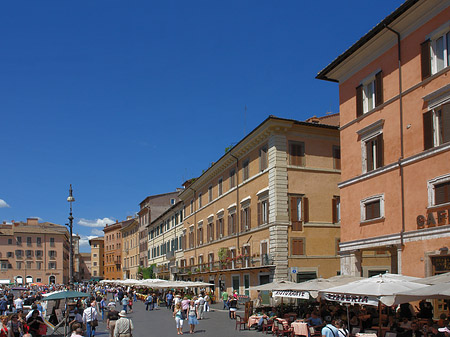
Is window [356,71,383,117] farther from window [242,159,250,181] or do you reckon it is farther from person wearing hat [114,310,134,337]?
person wearing hat [114,310,134,337]

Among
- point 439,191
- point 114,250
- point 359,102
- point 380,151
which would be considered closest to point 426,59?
point 380,151

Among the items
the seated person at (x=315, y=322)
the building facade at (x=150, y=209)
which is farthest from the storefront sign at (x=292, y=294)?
the building facade at (x=150, y=209)

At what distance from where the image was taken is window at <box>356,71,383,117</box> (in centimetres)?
2273

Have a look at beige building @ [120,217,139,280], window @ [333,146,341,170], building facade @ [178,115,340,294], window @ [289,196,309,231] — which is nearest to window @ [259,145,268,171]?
building facade @ [178,115,340,294]

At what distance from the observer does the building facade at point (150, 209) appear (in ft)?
273

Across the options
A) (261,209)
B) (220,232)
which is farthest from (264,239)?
(220,232)

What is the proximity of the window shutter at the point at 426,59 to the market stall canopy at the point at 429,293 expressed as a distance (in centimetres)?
912

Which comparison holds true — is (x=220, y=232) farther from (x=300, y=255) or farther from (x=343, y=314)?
(x=343, y=314)

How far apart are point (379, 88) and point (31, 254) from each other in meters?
97.9

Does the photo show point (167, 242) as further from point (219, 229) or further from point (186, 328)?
point (186, 328)

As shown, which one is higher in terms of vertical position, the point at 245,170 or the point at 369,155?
the point at 245,170

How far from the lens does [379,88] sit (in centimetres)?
2273

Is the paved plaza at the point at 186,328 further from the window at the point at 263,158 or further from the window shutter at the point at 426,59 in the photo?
the window shutter at the point at 426,59

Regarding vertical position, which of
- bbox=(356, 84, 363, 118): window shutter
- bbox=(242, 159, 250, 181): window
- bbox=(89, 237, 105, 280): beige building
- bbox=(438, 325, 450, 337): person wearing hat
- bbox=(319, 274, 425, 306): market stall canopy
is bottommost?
bbox=(89, 237, 105, 280): beige building
